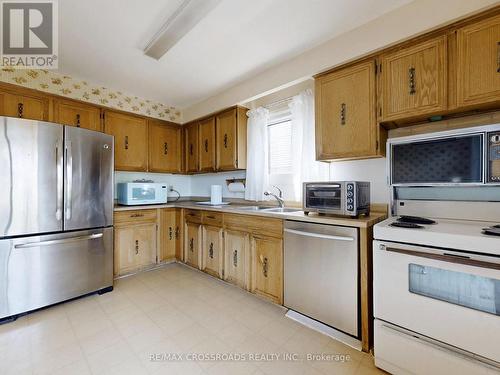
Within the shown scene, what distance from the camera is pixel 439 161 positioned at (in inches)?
63.6

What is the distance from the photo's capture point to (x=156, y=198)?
10.7ft

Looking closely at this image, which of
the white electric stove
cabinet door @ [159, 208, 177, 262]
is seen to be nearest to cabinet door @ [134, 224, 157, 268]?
cabinet door @ [159, 208, 177, 262]

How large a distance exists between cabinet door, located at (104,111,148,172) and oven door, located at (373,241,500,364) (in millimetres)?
3201

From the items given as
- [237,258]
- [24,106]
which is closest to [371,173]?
[237,258]

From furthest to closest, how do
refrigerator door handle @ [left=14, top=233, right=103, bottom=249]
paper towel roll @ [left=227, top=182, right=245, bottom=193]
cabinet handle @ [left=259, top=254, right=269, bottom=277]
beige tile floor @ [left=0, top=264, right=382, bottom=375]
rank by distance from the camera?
paper towel roll @ [left=227, top=182, right=245, bottom=193]
cabinet handle @ [left=259, top=254, right=269, bottom=277]
refrigerator door handle @ [left=14, top=233, right=103, bottom=249]
beige tile floor @ [left=0, top=264, right=382, bottom=375]

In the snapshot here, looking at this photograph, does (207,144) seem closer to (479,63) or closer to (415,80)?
(415,80)

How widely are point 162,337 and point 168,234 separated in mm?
1716

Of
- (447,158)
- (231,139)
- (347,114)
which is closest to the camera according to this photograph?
(447,158)

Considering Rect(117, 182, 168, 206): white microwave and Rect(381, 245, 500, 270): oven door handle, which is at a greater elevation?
Rect(117, 182, 168, 206): white microwave

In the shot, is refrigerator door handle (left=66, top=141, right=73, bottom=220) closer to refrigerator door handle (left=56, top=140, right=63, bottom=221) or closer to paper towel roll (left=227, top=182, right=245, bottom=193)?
refrigerator door handle (left=56, top=140, right=63, bottom=221)

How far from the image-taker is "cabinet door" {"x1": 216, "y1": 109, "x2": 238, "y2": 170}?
300cm

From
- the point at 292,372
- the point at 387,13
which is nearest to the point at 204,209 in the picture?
the point at 292,372

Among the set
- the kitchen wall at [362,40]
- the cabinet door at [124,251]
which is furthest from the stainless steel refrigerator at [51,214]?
the kitchen wall at [362,40]

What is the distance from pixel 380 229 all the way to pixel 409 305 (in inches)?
17.6
